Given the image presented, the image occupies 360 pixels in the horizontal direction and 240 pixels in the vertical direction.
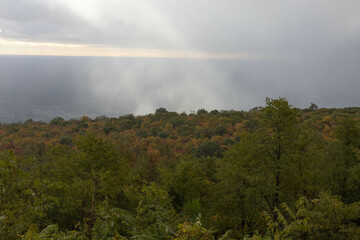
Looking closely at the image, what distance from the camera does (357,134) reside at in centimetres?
1652

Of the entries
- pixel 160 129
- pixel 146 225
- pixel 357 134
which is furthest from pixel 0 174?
pixel 160 129

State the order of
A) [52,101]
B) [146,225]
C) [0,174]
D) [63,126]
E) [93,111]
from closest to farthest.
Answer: [0,174] → [146,225] → [63,126] → [93,111] → [52,101]

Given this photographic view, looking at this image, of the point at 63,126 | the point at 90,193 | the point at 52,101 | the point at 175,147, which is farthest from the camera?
the point at 52,101

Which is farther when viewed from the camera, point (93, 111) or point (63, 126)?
point (93, 111)

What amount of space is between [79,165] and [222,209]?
10.4 m

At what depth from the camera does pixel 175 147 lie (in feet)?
162

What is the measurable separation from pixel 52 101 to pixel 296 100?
552 ft

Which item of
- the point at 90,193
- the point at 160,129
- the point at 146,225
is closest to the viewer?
the point at 146,225

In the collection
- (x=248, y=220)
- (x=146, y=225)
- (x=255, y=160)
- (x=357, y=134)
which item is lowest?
(x=248, y=220)

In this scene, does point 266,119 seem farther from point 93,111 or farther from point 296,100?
point 296,100

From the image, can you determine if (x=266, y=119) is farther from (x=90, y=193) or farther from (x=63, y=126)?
(x=63, y=126)

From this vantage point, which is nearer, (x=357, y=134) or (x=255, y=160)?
(x=255, y=160)

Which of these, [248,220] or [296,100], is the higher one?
[296,100]

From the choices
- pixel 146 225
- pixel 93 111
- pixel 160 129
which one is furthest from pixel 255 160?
pixel 93 111
